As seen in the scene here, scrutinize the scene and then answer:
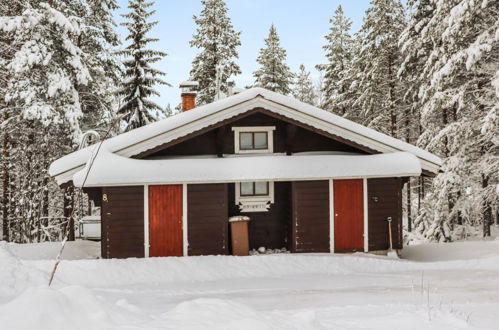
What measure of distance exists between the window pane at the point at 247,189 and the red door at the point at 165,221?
230 centimetres

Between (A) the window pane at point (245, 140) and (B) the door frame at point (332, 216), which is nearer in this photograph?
(B) the door frame at point (332, 216)

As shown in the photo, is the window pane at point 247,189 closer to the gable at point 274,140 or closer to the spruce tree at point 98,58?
the gable at point 274,140

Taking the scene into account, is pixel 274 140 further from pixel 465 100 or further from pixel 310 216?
pixel 465 100

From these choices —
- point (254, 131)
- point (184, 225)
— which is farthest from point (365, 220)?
point (184, 225)

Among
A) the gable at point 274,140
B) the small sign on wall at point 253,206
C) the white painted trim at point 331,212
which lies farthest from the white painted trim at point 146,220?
the white painted trim at point 331,212

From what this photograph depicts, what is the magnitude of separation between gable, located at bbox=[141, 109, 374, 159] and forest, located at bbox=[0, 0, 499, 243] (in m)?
2.63

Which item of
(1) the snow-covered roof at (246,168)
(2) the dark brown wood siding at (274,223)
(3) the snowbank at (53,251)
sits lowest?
(3) the snowbank at (53,251)

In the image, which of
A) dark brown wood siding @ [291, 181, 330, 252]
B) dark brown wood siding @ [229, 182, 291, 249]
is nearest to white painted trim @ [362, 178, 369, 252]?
dark brown wood siding @ [291, 181, 330, 252]

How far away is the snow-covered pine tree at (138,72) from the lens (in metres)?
24.2

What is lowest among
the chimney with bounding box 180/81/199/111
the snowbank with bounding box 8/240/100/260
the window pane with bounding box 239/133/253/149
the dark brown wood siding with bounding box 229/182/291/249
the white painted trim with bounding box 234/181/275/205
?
the snowbank with bounding box 8/240/100/260

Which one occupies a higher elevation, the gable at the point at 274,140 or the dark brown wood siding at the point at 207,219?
the gable at the point at 274,140

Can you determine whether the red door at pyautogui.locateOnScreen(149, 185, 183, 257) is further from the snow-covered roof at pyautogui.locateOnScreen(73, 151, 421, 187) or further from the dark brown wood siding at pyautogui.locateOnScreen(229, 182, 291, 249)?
the dark brown wood siding at pyautogui.locateOnScreen(229, 182, 291, 249)

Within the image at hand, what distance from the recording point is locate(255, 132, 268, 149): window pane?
13.8m

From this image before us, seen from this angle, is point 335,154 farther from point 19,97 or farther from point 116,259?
point 19,97
